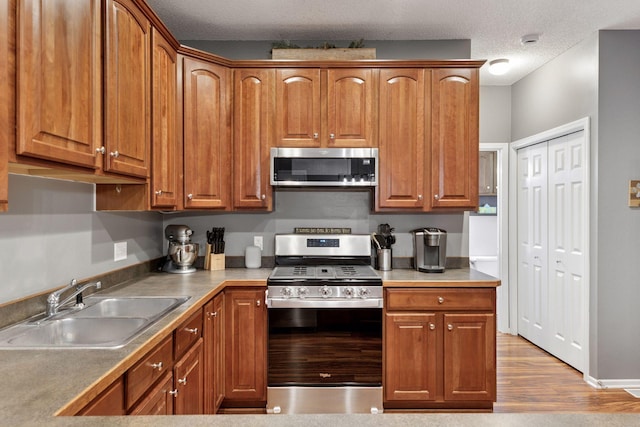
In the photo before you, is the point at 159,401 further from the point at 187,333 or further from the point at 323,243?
the point at 323,243

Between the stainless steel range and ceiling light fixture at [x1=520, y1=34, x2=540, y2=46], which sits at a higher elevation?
ceiling light fixture at [x1=520, y1=34, x2=540, y2=46]

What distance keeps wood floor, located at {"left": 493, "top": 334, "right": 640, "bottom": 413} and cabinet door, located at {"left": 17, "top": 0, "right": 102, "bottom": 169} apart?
287 cm

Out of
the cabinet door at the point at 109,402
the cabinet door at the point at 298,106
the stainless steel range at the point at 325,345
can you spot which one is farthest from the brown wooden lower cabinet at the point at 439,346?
the cabinet door at the point at 109,402

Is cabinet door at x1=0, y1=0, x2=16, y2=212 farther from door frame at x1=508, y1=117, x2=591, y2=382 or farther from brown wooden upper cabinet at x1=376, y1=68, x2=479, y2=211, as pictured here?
door frame at x1=508, y1=117, x2=591, y2=382

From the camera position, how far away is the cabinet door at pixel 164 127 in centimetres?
228

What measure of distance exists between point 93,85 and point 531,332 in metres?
4.30

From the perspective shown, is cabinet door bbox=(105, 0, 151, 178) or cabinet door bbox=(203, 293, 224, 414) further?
cabinet door bbox=(203, 293, 224, 414)

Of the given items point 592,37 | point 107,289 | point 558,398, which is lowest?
point 558,398

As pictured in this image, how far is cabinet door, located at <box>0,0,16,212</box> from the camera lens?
3.62 ft

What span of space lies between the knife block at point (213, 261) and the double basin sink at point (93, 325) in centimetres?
94

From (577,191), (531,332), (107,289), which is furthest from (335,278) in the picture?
(531,332)

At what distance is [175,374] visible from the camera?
176cm

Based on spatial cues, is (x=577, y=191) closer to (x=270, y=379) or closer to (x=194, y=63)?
(x=270, y=379)

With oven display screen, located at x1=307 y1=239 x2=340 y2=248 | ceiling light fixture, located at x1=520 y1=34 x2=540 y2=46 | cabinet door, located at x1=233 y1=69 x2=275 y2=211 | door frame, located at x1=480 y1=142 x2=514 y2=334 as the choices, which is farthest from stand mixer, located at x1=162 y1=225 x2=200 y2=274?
door frame, located at x1=480 y1=142 x2=514 y2=334
